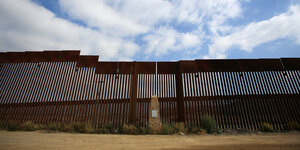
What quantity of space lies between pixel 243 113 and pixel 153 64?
4760mm

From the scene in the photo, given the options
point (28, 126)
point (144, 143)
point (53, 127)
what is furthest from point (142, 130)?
point (28, 126)

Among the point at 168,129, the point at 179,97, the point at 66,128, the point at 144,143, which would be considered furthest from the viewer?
the point at 179,97

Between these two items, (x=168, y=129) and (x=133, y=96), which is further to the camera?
(x=133, y=96)

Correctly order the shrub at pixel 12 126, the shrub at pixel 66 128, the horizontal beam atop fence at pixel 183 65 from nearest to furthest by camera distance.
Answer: the shrub at pixel 66 128
the shrub at pixel 12 126
the horizontal beam atop fence at pixel 183 65

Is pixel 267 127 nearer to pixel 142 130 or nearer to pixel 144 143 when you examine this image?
pixel 142 130

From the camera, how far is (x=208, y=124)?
622 centimetres

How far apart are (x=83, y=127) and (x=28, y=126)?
8.24 ft


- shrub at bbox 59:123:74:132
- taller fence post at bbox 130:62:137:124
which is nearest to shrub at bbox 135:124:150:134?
taller fence post at bbox 130:62:137:124

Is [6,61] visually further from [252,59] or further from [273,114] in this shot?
[273,114]

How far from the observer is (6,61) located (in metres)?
7.98

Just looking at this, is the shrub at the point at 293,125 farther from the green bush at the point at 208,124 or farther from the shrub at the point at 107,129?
the shrub at the point at 107,129

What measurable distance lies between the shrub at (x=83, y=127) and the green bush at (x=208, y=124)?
4810mm

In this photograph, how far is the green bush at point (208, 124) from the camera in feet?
20.2

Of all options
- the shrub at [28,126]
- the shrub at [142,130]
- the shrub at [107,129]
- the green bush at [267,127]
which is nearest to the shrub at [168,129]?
the shrub at [142,130]
